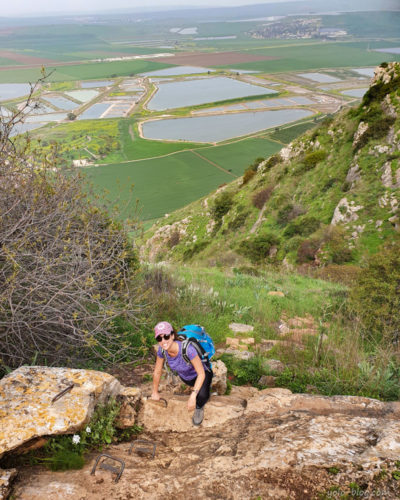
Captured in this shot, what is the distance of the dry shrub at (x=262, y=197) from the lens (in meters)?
33.5

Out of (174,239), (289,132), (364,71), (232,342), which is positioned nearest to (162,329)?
(232,342)

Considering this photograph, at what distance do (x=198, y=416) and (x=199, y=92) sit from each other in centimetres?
14820

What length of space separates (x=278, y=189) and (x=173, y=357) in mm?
30060

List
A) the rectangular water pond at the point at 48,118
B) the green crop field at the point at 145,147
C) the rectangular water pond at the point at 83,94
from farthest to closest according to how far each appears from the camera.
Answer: the rectangular water pond at the point at 83,94 < the rectangular water pond at the point at 48,118 < the green crop field at the point at 145,147

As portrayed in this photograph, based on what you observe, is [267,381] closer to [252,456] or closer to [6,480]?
[252,456]

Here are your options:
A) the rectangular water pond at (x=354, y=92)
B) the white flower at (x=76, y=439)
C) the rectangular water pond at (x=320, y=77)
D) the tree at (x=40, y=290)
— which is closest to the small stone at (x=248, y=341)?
the tree at (x=40, y=290)

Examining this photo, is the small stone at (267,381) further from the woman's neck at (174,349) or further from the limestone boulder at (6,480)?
the limestone boulder at (6,480)

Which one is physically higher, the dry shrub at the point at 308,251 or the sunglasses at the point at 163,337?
the sunglasses at the point at 163,337

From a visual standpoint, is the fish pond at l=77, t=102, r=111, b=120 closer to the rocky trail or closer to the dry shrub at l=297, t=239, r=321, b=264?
the dry shrub at l=297, t=239, r=321, b=264

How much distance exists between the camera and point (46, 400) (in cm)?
425

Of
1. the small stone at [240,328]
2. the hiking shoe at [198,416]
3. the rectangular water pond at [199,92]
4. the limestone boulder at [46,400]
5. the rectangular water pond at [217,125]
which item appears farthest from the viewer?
the rectangular water pond at [199,92]

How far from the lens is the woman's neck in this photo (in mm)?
4793

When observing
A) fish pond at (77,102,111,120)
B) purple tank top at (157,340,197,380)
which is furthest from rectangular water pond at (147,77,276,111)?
purple tank top at (157,340,197,380)

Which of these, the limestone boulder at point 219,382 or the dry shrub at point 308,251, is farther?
the dry shrub at point 308,251
